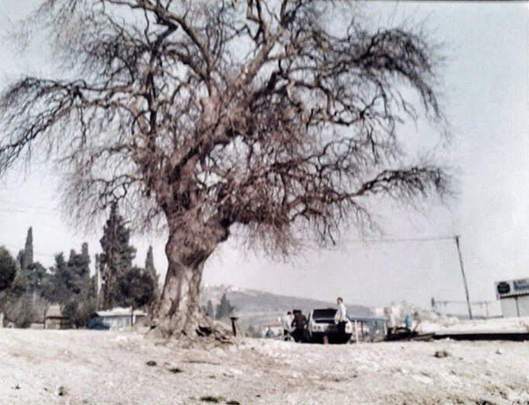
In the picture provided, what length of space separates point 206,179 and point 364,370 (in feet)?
19.4

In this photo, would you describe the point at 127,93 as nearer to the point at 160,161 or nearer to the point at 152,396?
the point at 160,161

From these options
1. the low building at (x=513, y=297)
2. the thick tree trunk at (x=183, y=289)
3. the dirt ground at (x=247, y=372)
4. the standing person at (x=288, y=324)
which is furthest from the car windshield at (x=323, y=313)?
the low building at (x=513, y=297)

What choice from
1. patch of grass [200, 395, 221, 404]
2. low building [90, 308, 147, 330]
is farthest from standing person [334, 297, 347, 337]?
low building [90, 308, 147, 330]

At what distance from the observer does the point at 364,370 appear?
10.1 meters

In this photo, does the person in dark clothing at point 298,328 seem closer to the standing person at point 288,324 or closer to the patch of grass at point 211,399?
the standing person at point 288,324

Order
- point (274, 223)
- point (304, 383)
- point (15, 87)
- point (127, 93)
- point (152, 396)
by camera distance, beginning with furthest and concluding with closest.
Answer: point (127, 93), point (15, 87), point (274, 223), point (304, 383), point (152, 396)

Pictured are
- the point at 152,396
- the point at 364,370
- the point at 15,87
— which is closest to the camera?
the point at 152,396

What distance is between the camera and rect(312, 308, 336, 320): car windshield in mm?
21681

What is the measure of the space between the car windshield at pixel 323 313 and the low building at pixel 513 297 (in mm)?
35597

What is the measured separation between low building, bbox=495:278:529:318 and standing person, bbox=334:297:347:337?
3881 cm

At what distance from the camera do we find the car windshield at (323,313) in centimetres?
2168

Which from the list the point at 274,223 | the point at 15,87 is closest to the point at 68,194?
the point at 15,87

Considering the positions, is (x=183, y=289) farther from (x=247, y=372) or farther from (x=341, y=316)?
(x=341, y=316)

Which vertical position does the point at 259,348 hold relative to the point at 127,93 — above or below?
below
